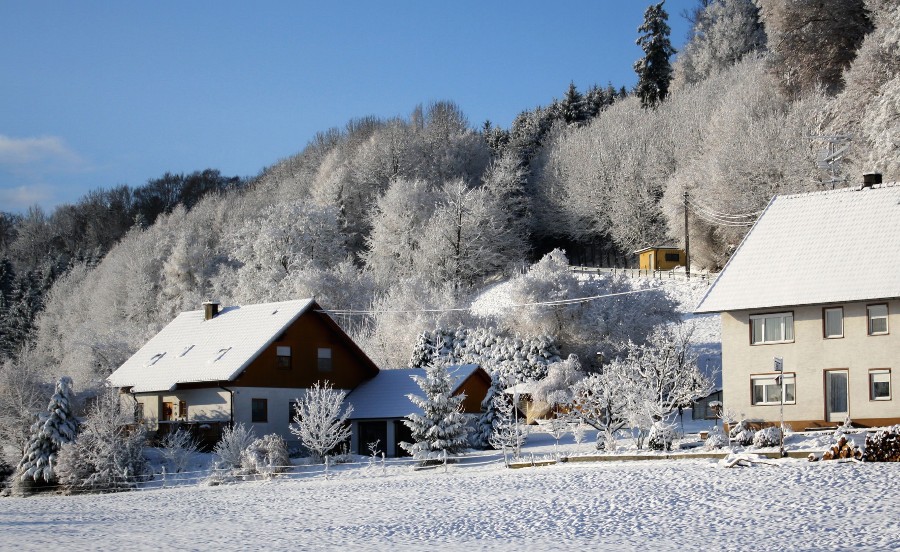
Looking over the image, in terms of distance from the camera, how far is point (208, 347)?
47.2 m

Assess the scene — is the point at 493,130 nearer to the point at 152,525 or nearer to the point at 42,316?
the point at 42,316

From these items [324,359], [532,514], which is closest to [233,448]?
[324,359]

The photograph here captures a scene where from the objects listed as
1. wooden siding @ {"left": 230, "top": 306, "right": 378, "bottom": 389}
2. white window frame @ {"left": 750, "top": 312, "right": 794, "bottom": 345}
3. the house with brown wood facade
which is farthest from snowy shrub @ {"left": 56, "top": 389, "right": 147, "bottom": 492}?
white window frame @ {"left": 750, "top": 312, "right": 794, "bottom": 345}

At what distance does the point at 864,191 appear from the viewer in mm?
36750

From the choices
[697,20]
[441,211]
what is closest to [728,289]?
[441,211]

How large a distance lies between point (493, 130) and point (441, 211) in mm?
35891

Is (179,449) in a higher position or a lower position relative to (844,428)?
lower

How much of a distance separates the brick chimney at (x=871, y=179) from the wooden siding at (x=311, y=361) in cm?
2239

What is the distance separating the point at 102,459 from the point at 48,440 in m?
3.21

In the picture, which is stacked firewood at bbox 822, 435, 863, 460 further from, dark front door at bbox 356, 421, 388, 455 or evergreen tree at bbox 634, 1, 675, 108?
evergreen tree at bbox 634, 1, 675, 108

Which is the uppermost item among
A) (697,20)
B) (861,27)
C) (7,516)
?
(697,20)

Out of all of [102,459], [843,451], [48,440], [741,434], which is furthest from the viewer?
[48,440]

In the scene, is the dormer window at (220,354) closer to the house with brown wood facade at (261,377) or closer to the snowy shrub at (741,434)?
the house with brown wood facade at (261,377)

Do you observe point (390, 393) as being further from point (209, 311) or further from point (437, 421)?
point (209, 311)
